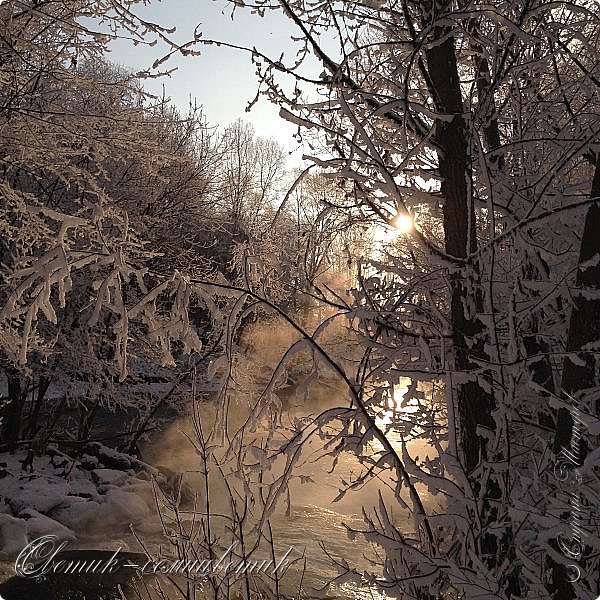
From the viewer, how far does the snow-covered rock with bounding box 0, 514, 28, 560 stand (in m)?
7.27

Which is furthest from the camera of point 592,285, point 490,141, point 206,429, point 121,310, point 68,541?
point 206,429

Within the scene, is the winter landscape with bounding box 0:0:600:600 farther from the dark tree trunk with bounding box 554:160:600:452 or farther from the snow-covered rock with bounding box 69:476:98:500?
the snow-covered rock with bounding box 69:476:98:500

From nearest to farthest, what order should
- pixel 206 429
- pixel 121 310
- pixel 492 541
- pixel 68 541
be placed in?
pixel 121 310
pixel 492 541
pixel 68 541
pixel 206 429

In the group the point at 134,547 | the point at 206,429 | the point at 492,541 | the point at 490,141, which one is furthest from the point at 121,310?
the point at 206,429

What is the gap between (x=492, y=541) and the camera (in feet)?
7.02

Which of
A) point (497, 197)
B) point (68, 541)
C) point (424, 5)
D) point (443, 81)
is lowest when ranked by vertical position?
point (68, 541)

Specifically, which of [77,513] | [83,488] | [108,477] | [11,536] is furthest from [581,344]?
[108,477]

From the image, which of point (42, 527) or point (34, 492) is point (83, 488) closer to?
point (34, 492)

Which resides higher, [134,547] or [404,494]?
[404,494]

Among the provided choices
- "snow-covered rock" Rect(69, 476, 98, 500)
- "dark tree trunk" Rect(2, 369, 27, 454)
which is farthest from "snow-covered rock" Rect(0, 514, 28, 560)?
"dark tree trunk" Rect(2, 369, 27, 454)

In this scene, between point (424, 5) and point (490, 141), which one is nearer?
point (424, 5)

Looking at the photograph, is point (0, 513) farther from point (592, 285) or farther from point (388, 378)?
point (592, 285)

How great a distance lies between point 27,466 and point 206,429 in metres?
5.37

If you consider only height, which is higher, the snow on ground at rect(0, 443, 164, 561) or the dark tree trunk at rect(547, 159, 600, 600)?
the dark tree trunk at rect(547, 159, 600, 600)
